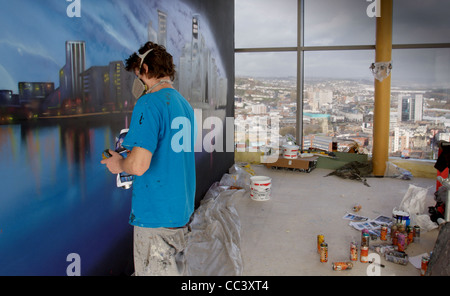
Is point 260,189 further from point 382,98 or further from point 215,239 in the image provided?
point 382,98

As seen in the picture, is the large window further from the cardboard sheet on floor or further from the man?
the man

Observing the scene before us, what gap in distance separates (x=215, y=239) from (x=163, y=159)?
178 cm

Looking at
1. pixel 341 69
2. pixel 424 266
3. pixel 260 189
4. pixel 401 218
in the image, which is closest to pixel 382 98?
pixel 341 69

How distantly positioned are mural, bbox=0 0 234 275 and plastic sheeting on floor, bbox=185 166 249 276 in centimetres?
57

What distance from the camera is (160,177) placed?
1.59 metres

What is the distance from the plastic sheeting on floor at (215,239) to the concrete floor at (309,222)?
0.31 ft

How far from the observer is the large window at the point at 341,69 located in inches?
240

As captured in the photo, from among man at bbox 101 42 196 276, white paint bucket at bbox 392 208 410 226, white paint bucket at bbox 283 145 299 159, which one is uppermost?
man at bbox 101 42 196 276

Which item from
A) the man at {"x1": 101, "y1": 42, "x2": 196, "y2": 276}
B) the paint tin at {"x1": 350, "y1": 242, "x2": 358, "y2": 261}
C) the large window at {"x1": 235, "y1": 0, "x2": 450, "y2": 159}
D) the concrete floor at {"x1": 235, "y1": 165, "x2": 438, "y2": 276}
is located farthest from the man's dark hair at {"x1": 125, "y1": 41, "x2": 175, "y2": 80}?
the large window at {"x1": 235, "y1": 0, "x2": 450, "y2": 159}

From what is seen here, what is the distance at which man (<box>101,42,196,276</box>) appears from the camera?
154 cm

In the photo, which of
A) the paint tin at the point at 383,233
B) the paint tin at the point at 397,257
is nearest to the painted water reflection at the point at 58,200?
the paint tin at the point at 397,257

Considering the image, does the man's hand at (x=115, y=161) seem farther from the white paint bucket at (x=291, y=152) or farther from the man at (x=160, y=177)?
the white paint bucket at (x=291, y=152)
